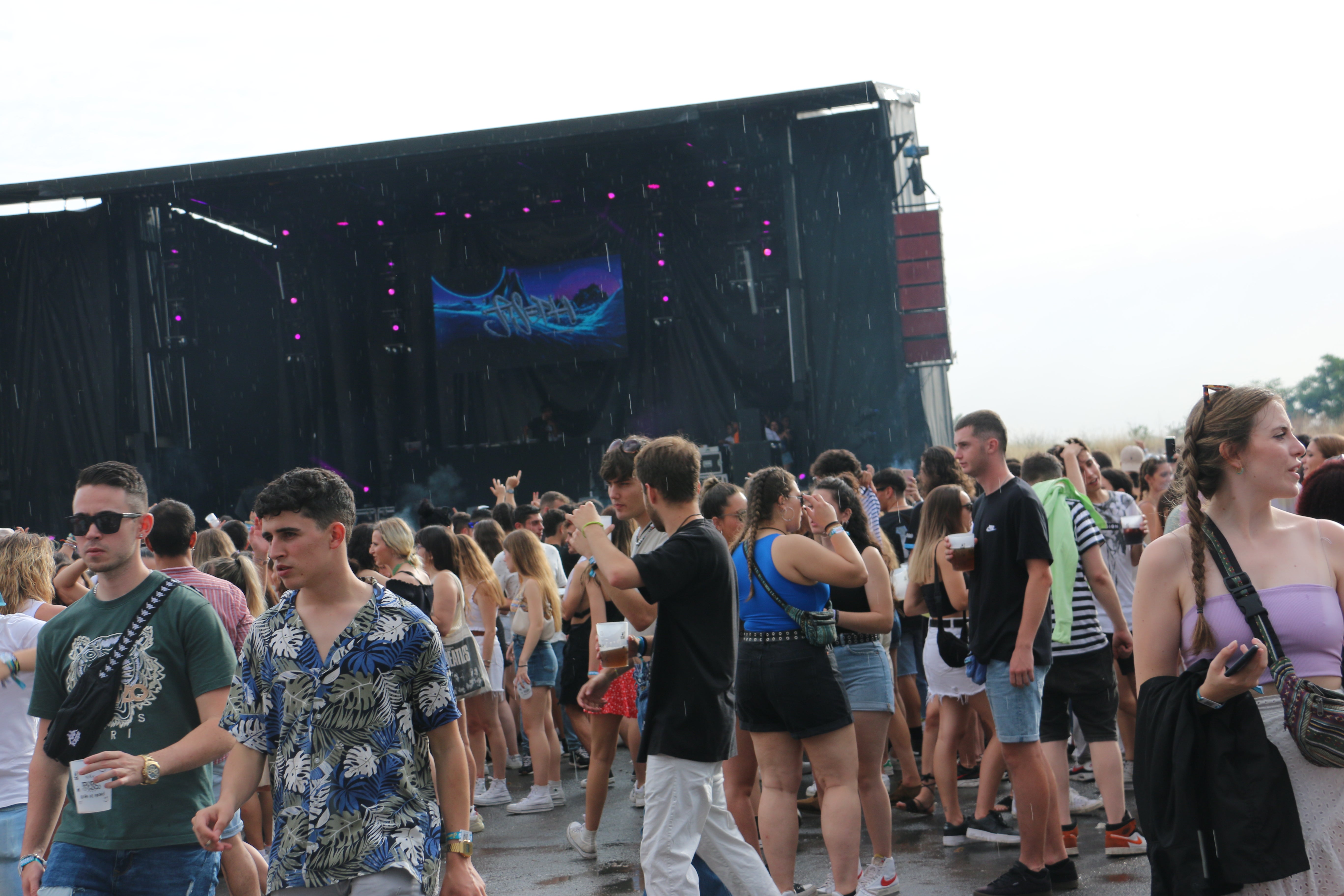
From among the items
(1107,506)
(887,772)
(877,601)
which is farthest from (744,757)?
(1107,506)

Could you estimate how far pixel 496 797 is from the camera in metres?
6.91

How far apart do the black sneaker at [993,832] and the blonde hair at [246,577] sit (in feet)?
11.1

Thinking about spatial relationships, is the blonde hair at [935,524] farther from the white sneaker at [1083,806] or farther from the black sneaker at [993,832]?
the white sneaker at [1083,806]

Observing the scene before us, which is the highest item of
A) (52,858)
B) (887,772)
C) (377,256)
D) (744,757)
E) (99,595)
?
(377,256)

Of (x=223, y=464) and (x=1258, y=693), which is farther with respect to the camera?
(x=223, y=464)

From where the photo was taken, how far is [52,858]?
2828mm

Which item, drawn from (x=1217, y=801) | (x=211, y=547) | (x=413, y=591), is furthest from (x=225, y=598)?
(x=1217, y=801)

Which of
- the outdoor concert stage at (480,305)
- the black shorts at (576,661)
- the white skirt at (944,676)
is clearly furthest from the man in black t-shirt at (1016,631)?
the outdoor concert stage at (480,305)

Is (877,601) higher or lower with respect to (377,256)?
lower

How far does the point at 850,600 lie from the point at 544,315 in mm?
13648

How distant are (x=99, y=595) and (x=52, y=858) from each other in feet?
2.15

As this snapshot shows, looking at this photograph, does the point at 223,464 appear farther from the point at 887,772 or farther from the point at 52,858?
the point at 52,858

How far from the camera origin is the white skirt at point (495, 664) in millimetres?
6891

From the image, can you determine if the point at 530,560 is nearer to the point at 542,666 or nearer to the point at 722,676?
the point at 542,666
